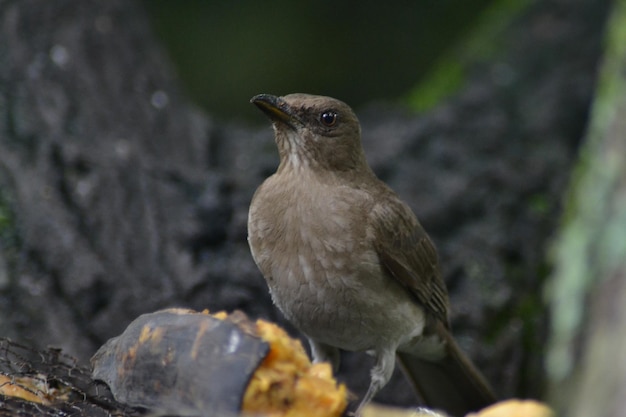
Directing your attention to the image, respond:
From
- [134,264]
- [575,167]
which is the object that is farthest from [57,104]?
[575,167]

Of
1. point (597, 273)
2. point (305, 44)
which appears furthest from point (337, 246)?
point (305, 44)

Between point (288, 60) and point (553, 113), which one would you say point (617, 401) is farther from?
point (288, 60)

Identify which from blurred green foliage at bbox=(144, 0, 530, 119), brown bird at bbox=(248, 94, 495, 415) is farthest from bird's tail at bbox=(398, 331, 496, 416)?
blurred green foliage at bbox=(144, 0, 530, 119)

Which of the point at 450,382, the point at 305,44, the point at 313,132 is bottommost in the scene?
the point at 450,382

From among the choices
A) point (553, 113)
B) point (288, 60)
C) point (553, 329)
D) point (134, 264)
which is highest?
point (288, 60)

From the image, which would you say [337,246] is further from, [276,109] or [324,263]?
[276,109]

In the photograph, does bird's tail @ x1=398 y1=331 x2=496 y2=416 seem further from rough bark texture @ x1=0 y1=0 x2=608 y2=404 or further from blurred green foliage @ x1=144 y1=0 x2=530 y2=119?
blurred green foliage @ x1=144 y1=0 x2=530 y2=119
